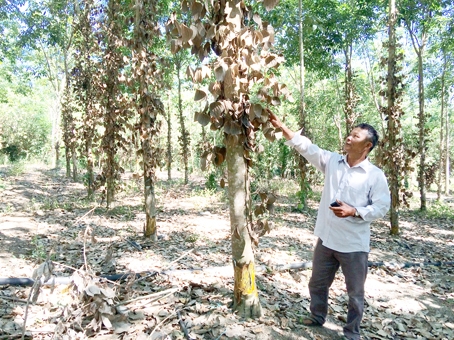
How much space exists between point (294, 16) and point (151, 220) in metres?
7.16

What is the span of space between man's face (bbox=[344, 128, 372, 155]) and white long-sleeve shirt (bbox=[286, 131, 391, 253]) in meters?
0.11

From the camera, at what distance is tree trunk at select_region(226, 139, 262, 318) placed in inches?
107

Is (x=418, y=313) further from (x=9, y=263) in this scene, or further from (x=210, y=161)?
(x=9, y=263)

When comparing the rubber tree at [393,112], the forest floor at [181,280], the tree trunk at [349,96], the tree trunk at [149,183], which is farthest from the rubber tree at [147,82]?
the tree trunk at [349,96]

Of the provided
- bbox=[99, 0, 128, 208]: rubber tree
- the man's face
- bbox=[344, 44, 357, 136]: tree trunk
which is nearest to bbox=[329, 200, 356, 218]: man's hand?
the man's face

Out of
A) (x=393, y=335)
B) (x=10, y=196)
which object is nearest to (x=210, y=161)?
(x=393, y=335)

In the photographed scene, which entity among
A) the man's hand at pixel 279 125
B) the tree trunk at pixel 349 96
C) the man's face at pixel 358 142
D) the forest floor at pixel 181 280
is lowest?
the forest floor at pixel 181 280

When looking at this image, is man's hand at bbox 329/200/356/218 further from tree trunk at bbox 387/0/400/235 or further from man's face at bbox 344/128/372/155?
tree trunk at bbox 387/0/400/235

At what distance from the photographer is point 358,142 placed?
2.78 meters

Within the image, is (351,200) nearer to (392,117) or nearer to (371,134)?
(371,134)

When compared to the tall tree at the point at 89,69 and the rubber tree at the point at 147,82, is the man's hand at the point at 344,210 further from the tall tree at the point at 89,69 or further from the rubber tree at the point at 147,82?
the tall tree at the point at 89,69

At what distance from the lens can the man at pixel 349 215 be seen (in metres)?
2.70

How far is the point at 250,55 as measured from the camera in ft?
8.21

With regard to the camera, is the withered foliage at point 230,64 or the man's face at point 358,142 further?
the man's face at point 358,142
